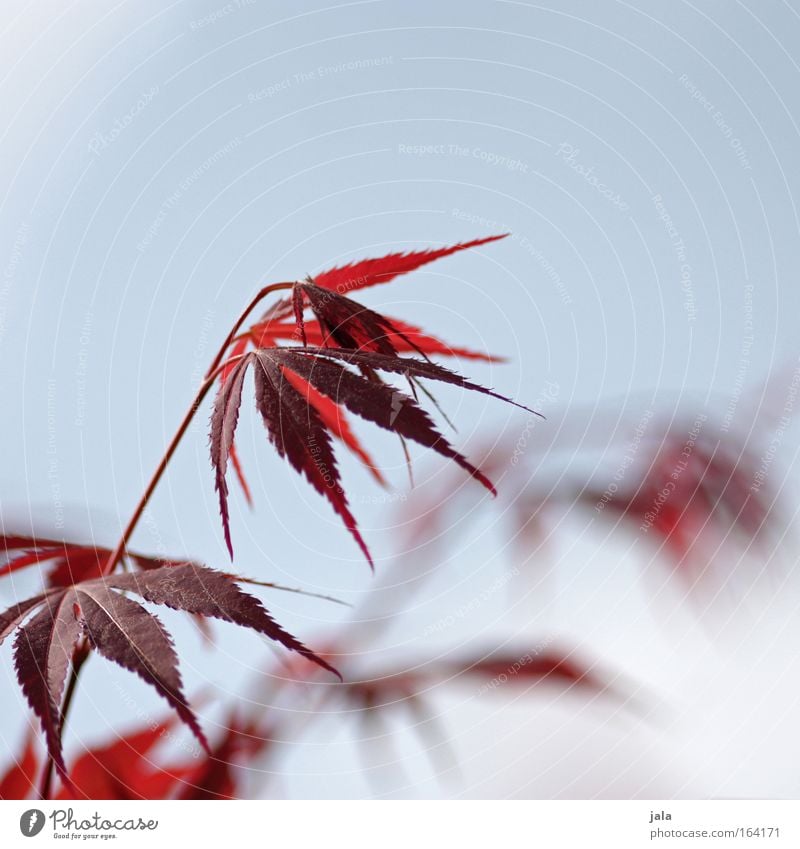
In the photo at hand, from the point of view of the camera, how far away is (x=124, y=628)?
1.25 ft

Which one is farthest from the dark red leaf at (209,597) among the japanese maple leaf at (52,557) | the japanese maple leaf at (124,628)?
the japanese maple leaf at (52,557)

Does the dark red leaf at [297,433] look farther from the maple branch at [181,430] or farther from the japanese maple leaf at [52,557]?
the japanese maple leaf at [52,557]

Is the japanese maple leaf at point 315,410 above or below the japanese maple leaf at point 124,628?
above

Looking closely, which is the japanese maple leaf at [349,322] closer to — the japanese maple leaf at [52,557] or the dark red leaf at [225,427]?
the dark red leaf at [225,427]

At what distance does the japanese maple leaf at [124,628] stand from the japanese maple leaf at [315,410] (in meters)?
0.04

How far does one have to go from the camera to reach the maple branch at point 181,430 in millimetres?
463

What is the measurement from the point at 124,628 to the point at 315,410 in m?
0.15

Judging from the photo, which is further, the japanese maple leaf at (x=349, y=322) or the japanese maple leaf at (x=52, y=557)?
the japanese maple leaf at (x=52, y=557)

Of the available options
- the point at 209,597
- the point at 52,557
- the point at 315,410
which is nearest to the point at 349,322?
the point at 315,410

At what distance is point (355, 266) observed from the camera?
0.49 m

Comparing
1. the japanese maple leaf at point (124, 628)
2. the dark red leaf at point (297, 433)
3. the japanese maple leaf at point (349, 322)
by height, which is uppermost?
the japanese maple leaf at point (349, 322)
